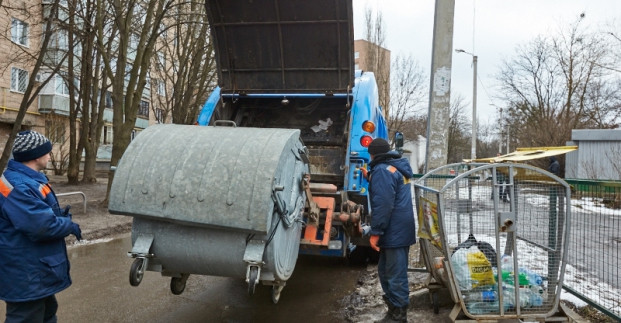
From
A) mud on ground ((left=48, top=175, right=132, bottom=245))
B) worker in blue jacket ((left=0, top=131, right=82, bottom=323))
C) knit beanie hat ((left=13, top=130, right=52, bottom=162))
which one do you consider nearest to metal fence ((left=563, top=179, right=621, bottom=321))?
worker in blue jacket ((left=0, top=131, right=82, bottom=323))

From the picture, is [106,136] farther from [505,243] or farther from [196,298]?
[505,243]

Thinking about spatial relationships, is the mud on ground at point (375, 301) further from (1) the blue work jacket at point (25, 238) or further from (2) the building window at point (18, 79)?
(2) the building window at point (18, 79)

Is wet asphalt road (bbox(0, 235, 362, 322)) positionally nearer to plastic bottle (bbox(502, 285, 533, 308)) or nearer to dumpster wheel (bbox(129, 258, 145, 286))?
dumpster wheel (bbox(129, 258, 145, 286))

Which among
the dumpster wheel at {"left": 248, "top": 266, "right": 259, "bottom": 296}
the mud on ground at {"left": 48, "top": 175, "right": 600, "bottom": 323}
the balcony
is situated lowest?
the mud on ground at {"left": 48, "top": 175, "right": 600, "bottom": 323}

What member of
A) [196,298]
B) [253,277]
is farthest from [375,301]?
[253,277]

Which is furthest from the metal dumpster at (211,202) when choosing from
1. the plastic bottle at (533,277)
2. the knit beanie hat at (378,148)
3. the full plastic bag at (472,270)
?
the plastic bottle at (533,277)

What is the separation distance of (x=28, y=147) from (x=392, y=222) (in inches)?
112

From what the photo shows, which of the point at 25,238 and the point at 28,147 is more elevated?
the point at 28,147

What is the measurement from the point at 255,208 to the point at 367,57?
81.6ft

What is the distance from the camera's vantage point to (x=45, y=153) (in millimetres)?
2941

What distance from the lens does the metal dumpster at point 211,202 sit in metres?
2.81

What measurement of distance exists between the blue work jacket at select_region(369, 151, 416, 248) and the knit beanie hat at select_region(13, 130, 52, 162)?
2555 mm

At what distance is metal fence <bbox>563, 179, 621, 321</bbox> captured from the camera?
3486 millimetres

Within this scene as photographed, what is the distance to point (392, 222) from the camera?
159 inches
